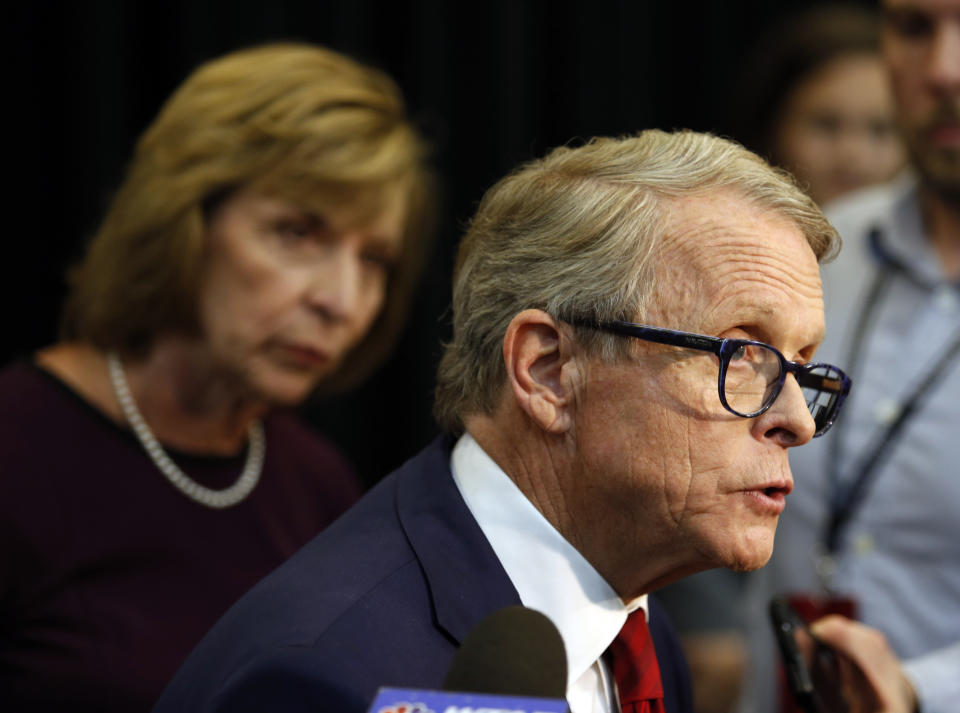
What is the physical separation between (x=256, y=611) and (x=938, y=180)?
71.4 inches

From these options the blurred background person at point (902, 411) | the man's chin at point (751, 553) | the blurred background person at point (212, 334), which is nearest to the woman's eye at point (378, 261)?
the blurred background person at point (212, 334)

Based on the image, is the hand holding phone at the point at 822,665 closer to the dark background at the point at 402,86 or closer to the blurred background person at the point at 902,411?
the blurred background person at the point at 902,411

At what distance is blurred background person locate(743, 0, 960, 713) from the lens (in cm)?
235

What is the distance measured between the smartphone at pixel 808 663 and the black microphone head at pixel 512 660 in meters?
0.64

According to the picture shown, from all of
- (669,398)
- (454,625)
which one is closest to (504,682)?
(454,625)

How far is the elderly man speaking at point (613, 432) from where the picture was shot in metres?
1.36

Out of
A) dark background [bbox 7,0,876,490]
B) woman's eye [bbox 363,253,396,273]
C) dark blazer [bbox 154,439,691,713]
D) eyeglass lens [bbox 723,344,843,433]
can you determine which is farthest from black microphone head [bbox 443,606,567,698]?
dark background [bbox 7,0,876,490]

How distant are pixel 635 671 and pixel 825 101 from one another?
2470 mm

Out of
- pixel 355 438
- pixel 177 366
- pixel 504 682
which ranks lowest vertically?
pixel 355 438

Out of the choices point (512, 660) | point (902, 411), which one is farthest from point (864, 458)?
point (512, 660)

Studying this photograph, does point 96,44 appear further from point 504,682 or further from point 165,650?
point 504,682

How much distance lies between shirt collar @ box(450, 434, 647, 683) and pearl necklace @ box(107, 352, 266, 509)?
0.90 metres

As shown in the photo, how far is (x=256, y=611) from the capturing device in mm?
1300

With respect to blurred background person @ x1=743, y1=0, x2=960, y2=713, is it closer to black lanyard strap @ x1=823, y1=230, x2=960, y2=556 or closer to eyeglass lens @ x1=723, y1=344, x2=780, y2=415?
black lanyard strap @ x1=823, y1=230, x2=960, y2=556
